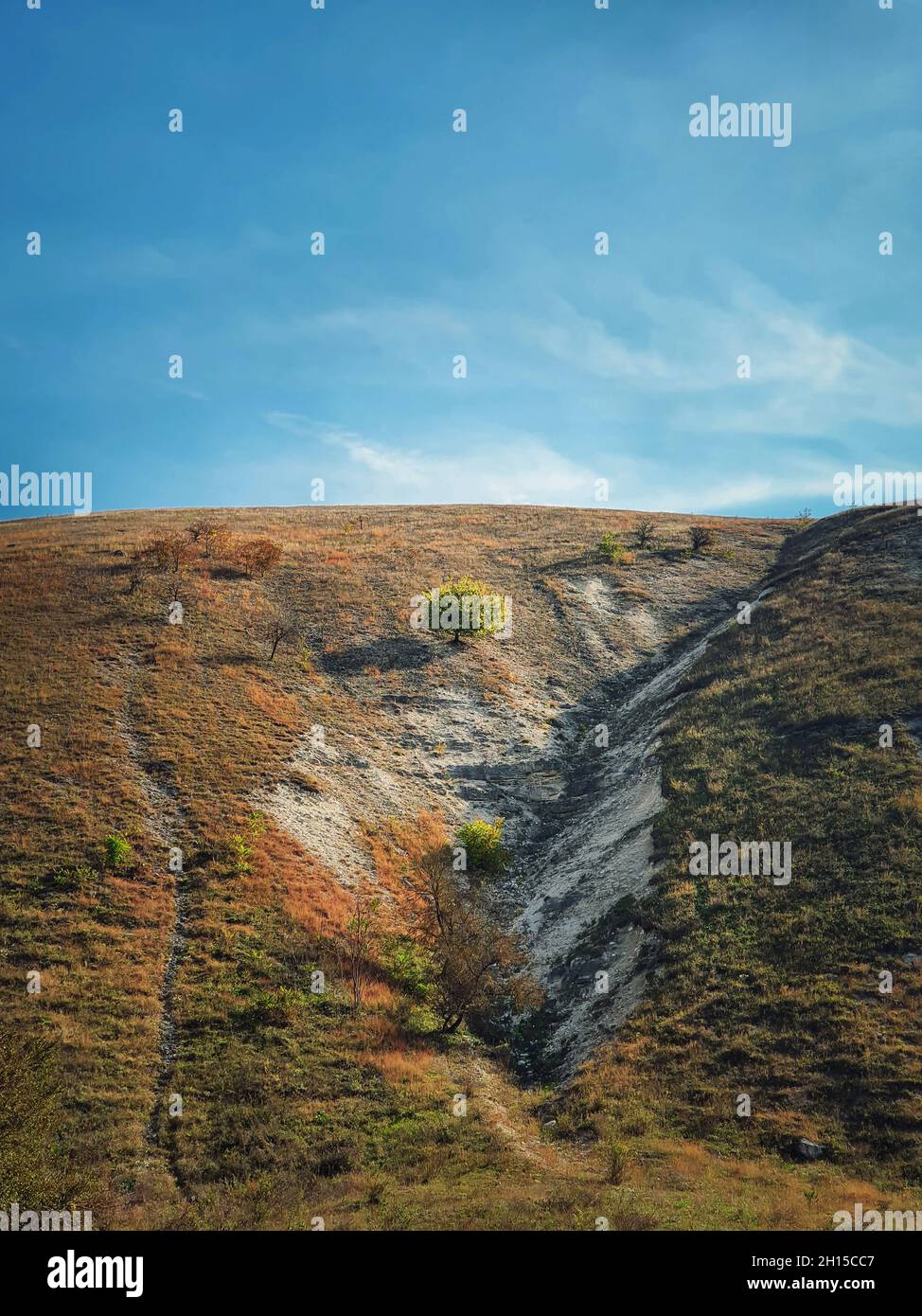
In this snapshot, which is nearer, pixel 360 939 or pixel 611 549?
pixel 360 939

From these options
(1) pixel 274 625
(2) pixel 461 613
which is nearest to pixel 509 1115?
(1) pixel 274 625

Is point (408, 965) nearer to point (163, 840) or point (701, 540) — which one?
point (163, 840)

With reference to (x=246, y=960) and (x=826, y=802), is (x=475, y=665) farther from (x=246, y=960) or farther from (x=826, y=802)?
(x=246, y=960)

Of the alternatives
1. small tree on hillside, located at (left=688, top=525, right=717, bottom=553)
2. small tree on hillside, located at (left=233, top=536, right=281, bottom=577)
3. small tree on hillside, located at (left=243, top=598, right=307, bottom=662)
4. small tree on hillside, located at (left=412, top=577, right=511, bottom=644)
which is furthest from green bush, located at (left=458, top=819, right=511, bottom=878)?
small tree on hillside, located at (left=688, top=525, right=717, bottom=553)

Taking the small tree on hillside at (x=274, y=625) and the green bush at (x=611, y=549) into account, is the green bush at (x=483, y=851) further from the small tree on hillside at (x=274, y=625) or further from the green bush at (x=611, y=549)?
the green bush at (x=611, y=549)

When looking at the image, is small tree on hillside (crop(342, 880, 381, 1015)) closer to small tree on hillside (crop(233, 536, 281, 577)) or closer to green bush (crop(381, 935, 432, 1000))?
green bush (crop(381, 935, 432, 1000))

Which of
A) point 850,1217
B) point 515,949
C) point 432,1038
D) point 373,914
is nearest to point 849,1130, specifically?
point 850,1217
